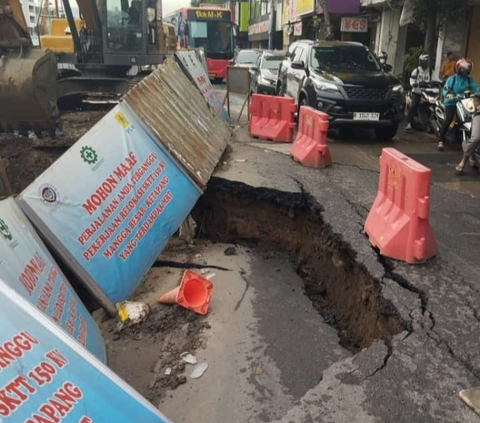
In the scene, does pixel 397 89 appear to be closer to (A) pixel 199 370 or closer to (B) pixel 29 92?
(B) pixel 29 92

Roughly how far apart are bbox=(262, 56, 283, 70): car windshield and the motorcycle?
7210 millimetres

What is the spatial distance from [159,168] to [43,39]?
10186mm

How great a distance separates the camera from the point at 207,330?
183 inches

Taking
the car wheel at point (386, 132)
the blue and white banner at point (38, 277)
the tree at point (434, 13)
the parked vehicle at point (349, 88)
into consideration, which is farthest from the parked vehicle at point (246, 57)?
the blue and white banner at point (38, 277)

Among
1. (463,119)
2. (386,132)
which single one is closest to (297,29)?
(386,132)

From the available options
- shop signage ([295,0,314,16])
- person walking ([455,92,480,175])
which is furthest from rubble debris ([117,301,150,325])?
shop signage ([295,0,314,16])

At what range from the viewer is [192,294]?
16.5 ft

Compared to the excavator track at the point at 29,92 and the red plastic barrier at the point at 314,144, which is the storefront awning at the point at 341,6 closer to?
the red plastic barrier at the point at 314,144

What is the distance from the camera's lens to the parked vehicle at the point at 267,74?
15281 mm

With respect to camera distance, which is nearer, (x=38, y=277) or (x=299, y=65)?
(x=38, y=277)

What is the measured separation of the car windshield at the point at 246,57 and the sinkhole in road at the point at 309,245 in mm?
15791

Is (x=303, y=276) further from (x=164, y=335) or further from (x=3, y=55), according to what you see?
(x=3, y=55)

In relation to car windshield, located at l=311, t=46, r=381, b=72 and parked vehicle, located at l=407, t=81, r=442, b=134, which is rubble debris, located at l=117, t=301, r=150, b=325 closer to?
car windshield, located at l=311, t=46, r=381, b=72

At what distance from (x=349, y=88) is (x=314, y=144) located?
10.8 ft
